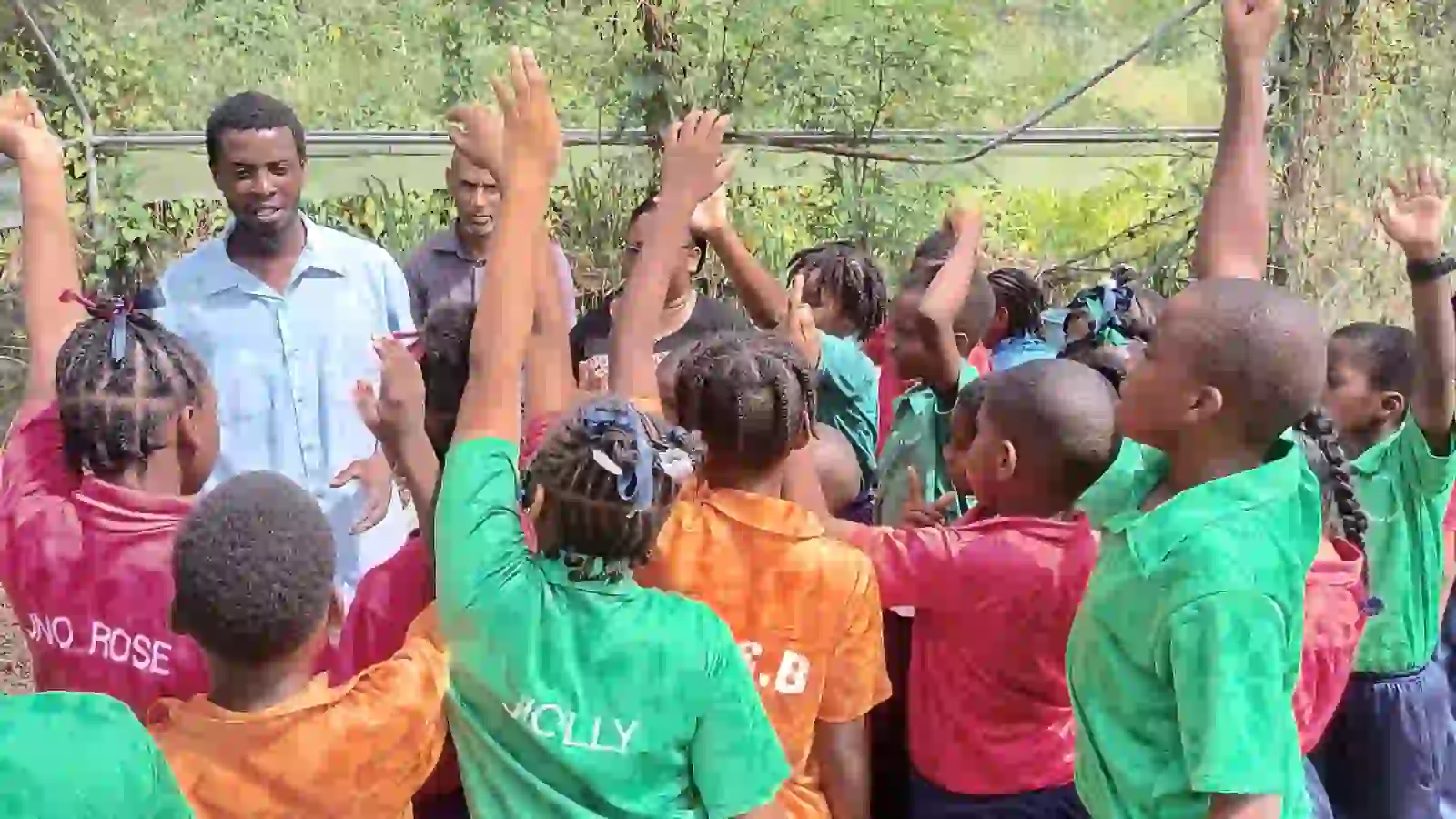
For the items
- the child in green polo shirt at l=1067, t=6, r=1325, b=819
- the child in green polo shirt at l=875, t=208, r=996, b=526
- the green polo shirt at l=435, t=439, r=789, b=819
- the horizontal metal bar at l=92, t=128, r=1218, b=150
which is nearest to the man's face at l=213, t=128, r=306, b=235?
the child in green polo shirt at l=875, t=208, r=996, b=526

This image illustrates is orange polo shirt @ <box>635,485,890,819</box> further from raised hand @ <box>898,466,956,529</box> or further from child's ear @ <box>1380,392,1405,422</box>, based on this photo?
child's ear @ <box>1380,392,1405,422</box>

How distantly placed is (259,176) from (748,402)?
1.69m

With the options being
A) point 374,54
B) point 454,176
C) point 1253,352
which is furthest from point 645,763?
point 374,54

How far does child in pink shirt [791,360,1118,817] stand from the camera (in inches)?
99.0

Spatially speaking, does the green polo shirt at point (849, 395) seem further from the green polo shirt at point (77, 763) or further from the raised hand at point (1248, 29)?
the green polo shirt at point (77, 763)

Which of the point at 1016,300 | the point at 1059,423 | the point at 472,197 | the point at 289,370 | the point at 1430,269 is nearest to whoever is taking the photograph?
the point at 1059,423

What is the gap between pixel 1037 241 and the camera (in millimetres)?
8227

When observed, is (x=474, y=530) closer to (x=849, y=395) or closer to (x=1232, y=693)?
(x=1232, y=693)

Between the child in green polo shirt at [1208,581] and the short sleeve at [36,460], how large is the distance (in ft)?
5.12

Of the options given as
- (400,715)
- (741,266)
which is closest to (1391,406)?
(741,266)

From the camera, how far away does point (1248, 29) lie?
255 cm

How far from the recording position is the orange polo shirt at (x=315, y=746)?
6.15 feet

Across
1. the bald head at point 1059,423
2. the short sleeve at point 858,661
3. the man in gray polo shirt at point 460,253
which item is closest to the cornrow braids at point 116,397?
the short sleeve at point 858,661

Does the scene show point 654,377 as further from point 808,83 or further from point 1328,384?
point 808,83
